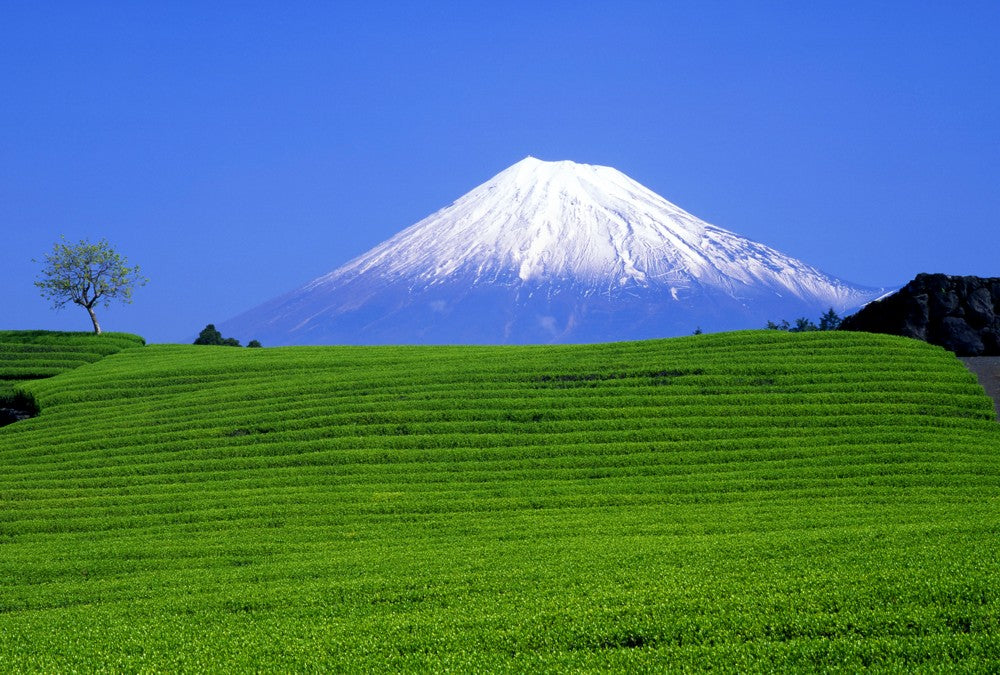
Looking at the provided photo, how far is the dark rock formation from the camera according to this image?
4644 centimetres

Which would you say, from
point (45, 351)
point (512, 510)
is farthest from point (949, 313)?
point (45, 351)

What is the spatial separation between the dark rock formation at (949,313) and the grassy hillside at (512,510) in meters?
2.83

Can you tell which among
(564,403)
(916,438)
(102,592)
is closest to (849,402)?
(916,438)

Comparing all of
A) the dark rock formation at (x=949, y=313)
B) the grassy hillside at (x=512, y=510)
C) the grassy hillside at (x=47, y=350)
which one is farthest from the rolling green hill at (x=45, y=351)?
the dark rock formation at (x=949, y=313)

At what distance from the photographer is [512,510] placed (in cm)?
2922

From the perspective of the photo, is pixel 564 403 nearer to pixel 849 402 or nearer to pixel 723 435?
pixel 723 435

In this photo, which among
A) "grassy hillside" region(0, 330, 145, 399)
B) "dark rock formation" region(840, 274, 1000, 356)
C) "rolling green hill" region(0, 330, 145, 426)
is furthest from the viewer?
"grassy hillside" region(0, 330, 145, 399)

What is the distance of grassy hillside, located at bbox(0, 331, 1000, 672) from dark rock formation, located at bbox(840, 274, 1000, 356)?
2.83 meters

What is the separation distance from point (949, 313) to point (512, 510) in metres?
29.3

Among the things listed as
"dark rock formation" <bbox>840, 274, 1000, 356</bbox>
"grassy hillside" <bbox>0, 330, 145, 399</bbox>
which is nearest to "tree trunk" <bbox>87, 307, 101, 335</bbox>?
"grassy hillside" <bbox>0, 330, 145, 399</bbox>

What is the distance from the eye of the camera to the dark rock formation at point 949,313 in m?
46.4

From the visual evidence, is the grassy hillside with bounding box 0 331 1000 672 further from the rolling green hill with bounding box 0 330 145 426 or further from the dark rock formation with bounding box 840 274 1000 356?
the rolling green hill with bounding box 0 330 145 426

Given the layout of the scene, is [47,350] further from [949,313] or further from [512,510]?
[949,313]

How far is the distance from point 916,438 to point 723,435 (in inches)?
268
